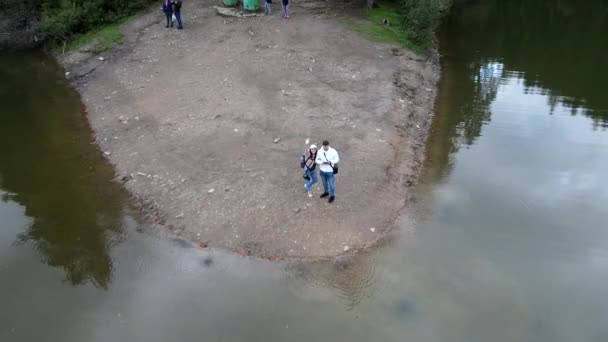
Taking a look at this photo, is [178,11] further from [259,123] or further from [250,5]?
[259,123]

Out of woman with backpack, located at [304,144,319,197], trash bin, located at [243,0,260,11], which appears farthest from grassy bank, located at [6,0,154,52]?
woman with backpack, located at [304,144,319,197]

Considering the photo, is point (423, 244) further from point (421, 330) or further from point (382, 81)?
point (382, 81)

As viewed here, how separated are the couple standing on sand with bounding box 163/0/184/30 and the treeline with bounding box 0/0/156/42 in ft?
11.4

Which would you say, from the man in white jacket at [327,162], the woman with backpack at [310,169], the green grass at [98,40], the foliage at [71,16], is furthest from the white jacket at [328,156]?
the foliage at [71,16]

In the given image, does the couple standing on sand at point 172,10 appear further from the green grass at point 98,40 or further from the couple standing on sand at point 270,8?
the couple standing on sand at point 270,8

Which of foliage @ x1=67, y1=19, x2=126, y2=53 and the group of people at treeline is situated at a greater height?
the group of people at treeline

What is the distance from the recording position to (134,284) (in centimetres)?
1073

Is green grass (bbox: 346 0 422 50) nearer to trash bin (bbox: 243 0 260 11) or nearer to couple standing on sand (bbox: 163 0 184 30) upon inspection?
trash bin (bbox: 243 0 260 11)

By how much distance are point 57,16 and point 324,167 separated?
791 inches

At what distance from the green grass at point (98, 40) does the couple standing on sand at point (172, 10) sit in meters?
2.63

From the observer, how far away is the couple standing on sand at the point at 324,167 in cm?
1193

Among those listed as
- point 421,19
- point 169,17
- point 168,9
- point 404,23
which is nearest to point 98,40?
point 169,17

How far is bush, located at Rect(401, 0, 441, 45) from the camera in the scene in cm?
2317

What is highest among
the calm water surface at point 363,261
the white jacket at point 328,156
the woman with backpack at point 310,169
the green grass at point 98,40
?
the green grass at point 98,40
